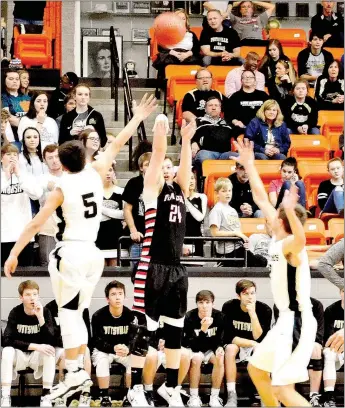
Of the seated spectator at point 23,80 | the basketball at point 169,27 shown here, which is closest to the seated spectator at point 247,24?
the basketball at point 169,27

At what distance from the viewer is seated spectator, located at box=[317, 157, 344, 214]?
12586 mm

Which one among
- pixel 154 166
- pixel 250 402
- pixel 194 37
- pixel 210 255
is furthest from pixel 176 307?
pixel 194 37

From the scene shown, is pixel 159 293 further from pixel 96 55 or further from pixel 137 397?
pixel 96 55

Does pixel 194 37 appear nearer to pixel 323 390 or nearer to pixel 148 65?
pixel 148 65

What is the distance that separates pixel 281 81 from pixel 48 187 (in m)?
4.53

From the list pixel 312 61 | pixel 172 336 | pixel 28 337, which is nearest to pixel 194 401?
pixel 172 336

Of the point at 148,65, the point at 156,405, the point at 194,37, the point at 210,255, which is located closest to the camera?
the point at 156,405

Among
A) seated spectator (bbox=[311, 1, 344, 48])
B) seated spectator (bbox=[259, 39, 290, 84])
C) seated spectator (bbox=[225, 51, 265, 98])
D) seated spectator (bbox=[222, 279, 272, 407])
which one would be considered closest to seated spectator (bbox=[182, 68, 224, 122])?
seated spectator (bbox=[225, 51, 265, 98])

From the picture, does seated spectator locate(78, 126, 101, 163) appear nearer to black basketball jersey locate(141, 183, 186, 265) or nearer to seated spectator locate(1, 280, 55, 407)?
seated spectator locate(1, 280, 55, 407)

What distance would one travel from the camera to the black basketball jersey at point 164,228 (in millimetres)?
9086

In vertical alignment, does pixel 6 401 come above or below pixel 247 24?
below

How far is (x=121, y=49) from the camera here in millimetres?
17516

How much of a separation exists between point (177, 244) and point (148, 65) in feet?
27.1

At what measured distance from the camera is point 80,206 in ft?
28.3
